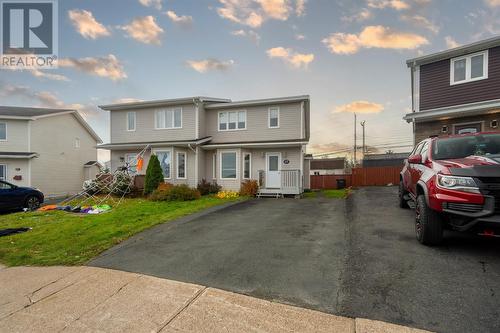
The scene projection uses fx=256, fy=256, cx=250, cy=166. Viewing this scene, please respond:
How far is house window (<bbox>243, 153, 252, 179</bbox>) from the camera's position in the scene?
16.3 meters

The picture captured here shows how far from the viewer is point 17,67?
453 inches

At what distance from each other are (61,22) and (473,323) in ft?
54.4

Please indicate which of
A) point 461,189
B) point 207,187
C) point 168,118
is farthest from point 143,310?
point 168,118

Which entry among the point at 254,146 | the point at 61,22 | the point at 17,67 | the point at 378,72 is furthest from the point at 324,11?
the point at 17,67

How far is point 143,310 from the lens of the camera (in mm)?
3193

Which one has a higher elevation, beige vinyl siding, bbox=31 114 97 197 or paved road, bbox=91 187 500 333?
beige vinyl siding, bbox=31 114 97 197

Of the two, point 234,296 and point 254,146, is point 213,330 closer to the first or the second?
point 234,296

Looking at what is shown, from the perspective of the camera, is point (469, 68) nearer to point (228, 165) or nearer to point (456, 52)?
point (456, 52)

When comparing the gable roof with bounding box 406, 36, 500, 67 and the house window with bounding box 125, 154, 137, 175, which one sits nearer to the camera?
the gable roof with bounding box 406, 36, 500, 67

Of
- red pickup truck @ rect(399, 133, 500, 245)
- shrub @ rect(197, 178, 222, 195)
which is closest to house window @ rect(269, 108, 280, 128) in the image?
shrub @ rect(197, 178, 222, 195)

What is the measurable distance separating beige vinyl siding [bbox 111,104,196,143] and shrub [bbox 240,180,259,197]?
5.05 metres

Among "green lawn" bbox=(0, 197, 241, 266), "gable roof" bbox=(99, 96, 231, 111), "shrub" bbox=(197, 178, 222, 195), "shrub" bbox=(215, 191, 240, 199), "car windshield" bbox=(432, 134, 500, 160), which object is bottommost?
"green lawn" bbox=(0, 197, 241, 266)

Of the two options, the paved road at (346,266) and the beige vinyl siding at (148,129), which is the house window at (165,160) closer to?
the beige vinyl siding at (148,129)

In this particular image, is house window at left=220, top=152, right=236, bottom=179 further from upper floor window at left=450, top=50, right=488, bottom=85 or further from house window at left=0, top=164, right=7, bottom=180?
house window at left=0, top=164, right=7, bottom=180
